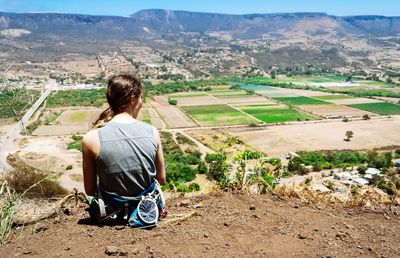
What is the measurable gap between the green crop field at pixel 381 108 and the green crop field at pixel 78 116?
3594cm

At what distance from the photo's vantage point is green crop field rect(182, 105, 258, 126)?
48344 millimetres

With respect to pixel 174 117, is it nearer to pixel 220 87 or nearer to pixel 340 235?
pixel 220 87

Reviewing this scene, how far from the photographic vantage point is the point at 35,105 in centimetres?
5853

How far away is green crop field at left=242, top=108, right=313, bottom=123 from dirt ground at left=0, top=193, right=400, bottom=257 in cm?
4396

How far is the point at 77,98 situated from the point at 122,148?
65.0 metres

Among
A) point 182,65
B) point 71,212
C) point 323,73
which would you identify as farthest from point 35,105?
point 323,73

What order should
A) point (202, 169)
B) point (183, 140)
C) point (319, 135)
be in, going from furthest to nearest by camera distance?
point (319, 135)
point (183, 140)
point (202, 169)

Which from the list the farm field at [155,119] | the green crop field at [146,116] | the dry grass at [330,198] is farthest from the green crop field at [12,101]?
the farm field at [155,119]

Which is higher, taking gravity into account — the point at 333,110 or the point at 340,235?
the point at 340,235

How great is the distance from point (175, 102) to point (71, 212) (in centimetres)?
5556

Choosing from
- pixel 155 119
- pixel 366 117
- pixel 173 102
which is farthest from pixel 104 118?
pixel 173 102

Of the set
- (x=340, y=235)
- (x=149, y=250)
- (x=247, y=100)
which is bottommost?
(x=247, y=100)

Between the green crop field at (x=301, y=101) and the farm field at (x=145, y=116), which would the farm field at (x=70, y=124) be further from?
the green crop field at (x=301, y=101)

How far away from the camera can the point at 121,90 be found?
3.74 meters
